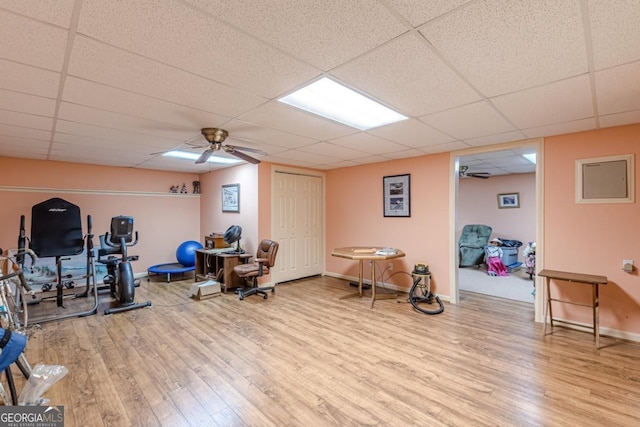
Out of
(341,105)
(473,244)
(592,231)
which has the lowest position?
(473,244)

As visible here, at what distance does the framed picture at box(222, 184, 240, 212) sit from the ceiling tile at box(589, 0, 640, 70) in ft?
16.8

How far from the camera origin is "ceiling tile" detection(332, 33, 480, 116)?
5.55 feet

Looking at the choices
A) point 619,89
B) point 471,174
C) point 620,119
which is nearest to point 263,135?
point 619,89

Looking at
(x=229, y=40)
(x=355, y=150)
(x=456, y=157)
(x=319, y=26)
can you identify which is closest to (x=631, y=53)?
(x=319, y=26)

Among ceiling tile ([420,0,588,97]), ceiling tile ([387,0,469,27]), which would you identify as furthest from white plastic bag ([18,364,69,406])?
ceiling tile ([420,0,588,97])

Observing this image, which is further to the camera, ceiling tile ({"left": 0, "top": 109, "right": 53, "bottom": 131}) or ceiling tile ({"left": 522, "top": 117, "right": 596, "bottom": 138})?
ceiling tile ({"left": 522, "top": 117, "right": 596, "bottom": 138})

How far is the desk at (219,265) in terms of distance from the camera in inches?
195

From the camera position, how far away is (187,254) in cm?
604

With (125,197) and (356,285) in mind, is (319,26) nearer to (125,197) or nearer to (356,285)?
(356,285)

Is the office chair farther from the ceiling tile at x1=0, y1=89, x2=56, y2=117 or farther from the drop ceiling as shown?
the ceiling tile at x1=0, y1=89, x2=56, y2=117

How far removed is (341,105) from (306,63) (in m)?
0.96

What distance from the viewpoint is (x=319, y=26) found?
4.75 feet

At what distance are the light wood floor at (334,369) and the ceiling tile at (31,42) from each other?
7.48 ft

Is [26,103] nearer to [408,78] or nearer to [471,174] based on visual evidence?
[408,78]
